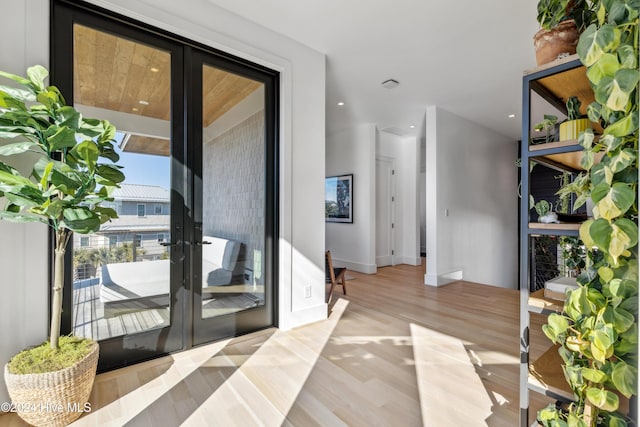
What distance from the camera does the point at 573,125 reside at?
4.01 feet

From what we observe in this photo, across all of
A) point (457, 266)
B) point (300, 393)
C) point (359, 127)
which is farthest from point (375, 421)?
point (359, 127)

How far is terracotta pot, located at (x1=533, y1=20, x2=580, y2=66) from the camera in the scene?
1.23 m

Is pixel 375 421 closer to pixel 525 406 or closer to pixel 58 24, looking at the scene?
pixel 525 406

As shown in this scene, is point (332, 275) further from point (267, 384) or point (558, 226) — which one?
point (558, 226)

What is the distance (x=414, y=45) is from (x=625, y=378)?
2.94 m

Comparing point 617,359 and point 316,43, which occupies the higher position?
point 316,43

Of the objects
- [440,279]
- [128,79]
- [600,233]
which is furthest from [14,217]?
[440,279]

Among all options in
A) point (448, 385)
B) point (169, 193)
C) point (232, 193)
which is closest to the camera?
point (448, 385)

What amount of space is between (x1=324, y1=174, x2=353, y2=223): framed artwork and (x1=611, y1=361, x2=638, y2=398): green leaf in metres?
4.83

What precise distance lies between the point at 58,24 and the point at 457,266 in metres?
5.26

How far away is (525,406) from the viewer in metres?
1.27

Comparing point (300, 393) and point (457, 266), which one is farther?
point (457, 266)

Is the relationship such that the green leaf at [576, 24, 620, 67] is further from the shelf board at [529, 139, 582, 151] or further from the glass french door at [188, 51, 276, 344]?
the glass french door at [188, 51, 276, 344]

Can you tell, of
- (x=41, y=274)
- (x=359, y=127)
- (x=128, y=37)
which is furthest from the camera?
(x=359, y=127)
